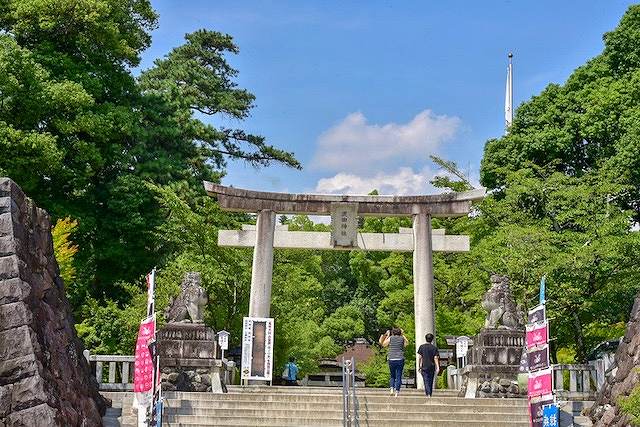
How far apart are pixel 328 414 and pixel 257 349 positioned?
4.17 meters

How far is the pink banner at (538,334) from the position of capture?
12.4 meters

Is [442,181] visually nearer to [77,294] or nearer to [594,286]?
[594,286]

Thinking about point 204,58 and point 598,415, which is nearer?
point 598,415

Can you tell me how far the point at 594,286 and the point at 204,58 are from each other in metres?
20.1

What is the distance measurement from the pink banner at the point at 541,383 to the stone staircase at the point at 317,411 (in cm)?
352

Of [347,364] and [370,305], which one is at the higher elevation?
[370,305]

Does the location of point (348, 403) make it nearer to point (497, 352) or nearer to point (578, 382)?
point (497, 352)

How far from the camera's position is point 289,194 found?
74.8ft

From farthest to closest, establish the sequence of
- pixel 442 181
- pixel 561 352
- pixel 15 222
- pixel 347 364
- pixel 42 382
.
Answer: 1. pixel 442 181
2. pixel 561 352
3. pixel 347 364
4. pixel 15 222
5. pixel 42 382

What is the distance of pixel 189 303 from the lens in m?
18.3

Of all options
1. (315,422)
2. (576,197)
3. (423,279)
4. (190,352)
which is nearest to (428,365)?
(315,422)

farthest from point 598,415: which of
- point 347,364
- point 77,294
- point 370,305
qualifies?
point 370,305

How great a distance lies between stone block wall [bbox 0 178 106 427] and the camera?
12.1 meters

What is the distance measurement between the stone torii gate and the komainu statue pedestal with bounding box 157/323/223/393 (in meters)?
4.38
